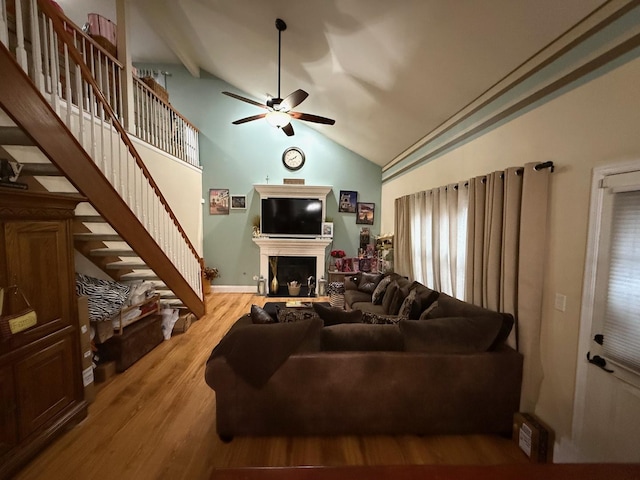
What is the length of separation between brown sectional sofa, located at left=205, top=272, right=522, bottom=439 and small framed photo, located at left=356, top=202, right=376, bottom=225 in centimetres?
408

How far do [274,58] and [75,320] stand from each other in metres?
3.71

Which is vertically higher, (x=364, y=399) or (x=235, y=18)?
(x=235, y=18)

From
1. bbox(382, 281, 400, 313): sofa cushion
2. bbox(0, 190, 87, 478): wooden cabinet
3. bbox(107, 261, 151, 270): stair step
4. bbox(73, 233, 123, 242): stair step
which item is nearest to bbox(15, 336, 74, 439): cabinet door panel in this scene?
bbox(0, 190, 87, 478): wooden cabinet

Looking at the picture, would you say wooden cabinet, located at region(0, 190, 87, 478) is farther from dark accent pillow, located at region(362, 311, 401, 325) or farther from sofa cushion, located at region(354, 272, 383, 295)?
sofa cushion, located at region(354, 272, 383, 295)

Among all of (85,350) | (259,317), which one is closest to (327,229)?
(259,317)

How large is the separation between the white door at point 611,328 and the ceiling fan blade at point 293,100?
2.46 m

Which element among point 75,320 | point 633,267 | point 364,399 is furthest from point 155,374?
point 633,267

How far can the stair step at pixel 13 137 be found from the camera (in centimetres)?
180

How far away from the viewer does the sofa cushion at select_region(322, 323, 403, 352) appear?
78.4 inches

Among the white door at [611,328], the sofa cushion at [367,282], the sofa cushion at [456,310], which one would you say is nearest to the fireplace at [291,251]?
the sofa cushion at [367,282]

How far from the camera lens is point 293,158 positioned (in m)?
5.75

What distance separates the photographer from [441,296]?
2.92 m

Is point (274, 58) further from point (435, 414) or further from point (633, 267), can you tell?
point (435, 414)

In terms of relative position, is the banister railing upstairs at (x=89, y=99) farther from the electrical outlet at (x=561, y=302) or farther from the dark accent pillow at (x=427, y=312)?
the electrical outlet at (x=561, y=302)
